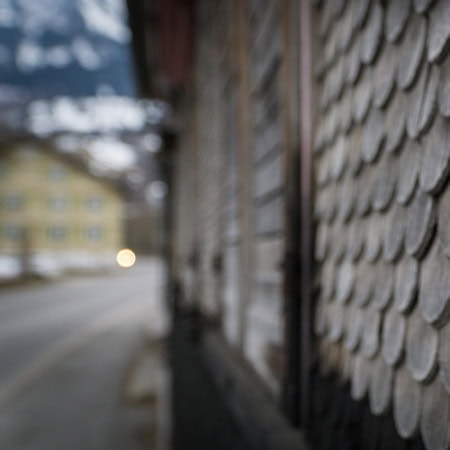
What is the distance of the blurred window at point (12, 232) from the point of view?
44569 millimetres

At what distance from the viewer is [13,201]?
4434cm

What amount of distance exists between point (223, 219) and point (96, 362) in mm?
9517

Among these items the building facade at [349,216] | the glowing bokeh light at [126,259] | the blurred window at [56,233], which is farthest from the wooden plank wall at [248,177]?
the blurred window at [56,233]

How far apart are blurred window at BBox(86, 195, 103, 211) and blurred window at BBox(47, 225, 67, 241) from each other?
9.18 ft

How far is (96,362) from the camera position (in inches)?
480

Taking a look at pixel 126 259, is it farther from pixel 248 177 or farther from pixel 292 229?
pixel 292 229

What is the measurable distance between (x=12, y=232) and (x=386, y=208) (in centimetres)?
4668

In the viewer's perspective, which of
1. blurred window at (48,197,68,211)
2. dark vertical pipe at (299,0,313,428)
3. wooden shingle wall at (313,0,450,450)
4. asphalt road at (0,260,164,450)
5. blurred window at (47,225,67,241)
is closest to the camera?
wooden shingle wall at (313,0,450,450)

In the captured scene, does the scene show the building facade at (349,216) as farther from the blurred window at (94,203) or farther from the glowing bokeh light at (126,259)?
the blurred window at (94,203)

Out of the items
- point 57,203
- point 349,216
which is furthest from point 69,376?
point 57,203

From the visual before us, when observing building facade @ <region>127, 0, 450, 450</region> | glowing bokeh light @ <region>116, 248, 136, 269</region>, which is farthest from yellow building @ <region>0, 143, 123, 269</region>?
building facade @ <region>127, 0, 450, 450</region>

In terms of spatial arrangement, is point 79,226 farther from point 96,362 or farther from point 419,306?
point 419,306

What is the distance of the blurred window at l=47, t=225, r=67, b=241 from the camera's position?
150 feet

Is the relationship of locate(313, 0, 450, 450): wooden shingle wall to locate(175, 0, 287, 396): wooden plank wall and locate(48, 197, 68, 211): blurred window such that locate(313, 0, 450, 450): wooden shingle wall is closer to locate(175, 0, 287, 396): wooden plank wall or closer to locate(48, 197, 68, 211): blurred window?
locate(175, 0, 287, 396): wooden plank wall
